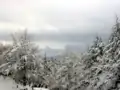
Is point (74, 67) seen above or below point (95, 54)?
below

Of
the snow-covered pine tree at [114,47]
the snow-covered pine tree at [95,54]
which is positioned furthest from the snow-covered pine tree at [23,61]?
the snow-covered pine tree at [114,47]

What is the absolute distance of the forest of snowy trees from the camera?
81.4ft

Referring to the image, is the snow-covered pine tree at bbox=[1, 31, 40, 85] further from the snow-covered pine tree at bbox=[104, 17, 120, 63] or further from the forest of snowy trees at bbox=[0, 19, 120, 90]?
the snow-covered pine tree at bbox=[104, 17, 120, 63]

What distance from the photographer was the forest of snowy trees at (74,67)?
24.8 m

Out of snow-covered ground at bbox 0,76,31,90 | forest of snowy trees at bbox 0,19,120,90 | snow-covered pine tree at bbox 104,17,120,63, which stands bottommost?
snow-covered ground at bbox 0,76,31,90

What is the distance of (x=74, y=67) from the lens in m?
39.1

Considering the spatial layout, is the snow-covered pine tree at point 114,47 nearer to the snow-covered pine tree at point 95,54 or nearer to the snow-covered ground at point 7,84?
the snow-covered pine tree at point 95,54

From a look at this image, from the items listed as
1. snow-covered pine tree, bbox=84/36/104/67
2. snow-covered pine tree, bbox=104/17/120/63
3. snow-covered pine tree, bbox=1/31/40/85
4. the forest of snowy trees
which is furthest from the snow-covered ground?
snow-covered pine tree, bbox=104/17/120/63

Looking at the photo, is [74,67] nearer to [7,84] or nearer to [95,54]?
[95,54]

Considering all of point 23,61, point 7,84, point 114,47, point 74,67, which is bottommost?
point 7,84

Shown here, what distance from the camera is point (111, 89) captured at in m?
23.7

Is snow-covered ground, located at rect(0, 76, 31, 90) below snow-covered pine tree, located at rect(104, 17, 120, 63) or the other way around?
below

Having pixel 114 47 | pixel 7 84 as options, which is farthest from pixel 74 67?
pixel 114 47

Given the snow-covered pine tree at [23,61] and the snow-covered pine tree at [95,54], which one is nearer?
the snow-covered pine tree at [23,61]
